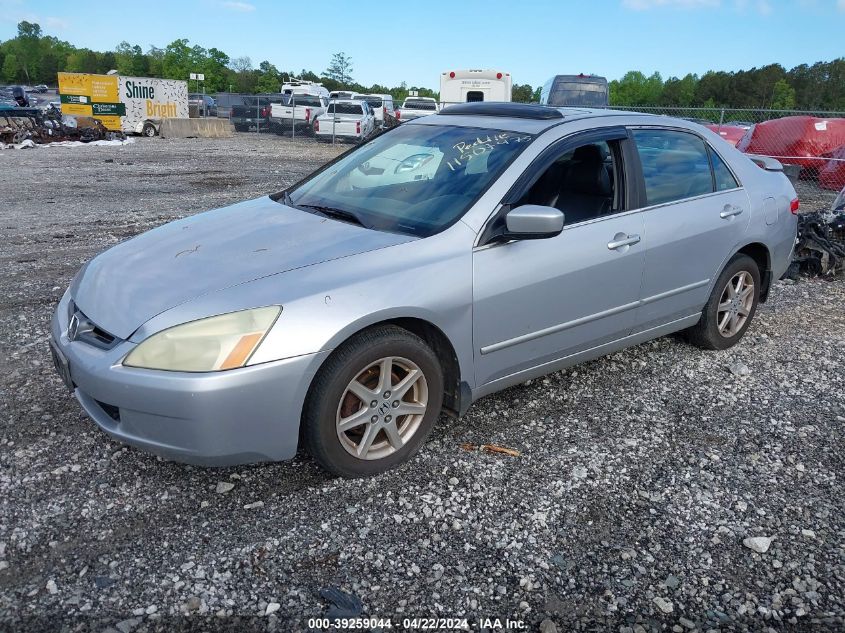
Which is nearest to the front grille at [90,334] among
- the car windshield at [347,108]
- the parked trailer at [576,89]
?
the parked trailer at [576,89]

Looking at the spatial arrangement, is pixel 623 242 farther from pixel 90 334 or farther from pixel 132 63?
pixel 132 63

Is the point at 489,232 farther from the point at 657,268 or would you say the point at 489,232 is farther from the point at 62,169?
the point at 62,169

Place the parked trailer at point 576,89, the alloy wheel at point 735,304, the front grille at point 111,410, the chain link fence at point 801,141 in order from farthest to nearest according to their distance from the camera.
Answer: the parked trailer at point 576,89 < the chain link fence at point 801,141 < the alloy wheel at point 735,304 < the front grille at point 111,410

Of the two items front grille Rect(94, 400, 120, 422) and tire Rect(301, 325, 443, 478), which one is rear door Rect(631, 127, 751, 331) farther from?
front grille Rect(94, 400, 120, 422)

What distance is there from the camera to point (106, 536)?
2699mm

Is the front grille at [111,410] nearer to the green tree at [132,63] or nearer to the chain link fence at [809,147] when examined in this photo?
the chain link fence at [809,147]

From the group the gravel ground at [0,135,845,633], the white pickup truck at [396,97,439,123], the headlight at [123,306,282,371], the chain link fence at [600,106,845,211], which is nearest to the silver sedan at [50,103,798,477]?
the headlight at [123,306,282,371]

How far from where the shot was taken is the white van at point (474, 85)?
23734 mm

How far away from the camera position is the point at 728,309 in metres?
4.71

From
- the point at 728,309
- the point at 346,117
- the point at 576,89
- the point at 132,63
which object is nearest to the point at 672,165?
the point at 728,309

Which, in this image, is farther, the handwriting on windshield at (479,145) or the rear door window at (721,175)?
the rear door window at (721,175)

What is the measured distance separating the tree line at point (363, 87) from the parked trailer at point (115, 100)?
25678 mm

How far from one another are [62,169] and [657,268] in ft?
47.4

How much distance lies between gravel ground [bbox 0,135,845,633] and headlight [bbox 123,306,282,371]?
0.71 meters
